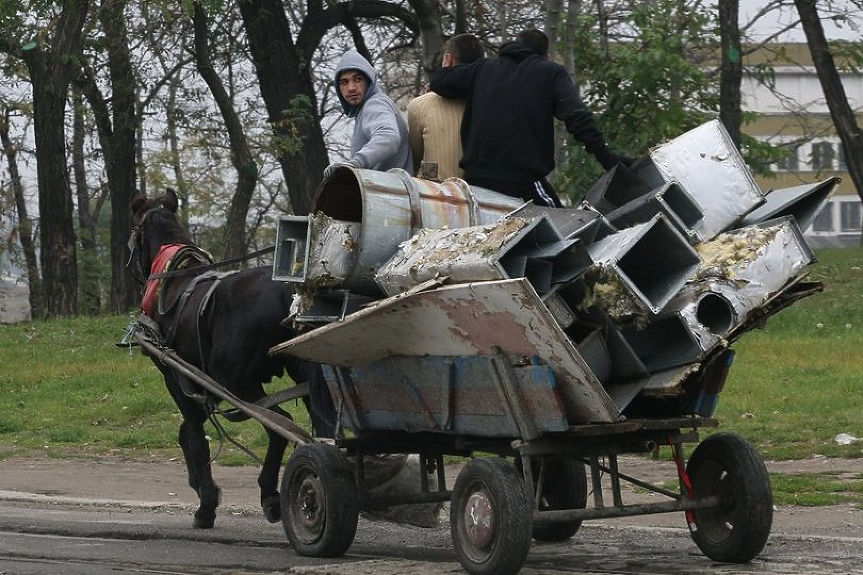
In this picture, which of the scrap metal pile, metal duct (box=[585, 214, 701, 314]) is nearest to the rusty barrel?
the scrap metal pile

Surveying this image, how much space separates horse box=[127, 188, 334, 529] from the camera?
9.48 m

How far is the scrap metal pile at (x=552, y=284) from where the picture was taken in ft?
20.5

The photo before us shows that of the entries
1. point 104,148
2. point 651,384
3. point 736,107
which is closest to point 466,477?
point 651,384

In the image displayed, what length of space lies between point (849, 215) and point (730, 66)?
60609mm

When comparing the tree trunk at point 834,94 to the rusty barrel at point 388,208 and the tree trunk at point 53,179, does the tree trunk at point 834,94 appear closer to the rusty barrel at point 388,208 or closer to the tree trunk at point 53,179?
the tree trunk at point 53,179

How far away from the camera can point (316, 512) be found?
26.3 ft

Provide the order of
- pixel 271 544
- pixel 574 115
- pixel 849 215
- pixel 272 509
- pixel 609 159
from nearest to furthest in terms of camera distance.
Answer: pixel 609 159 < pixel 574 115 < pixel 271 544 < pixel 272 509 < pixel 849 215

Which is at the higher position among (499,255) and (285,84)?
(285,84)

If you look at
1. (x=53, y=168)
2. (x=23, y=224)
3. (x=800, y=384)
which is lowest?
(x=800, y=384)

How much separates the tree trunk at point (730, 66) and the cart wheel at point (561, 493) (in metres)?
12.4

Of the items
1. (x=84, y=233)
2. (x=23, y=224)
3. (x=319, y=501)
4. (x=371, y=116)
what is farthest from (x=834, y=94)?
(x=84, y=233)

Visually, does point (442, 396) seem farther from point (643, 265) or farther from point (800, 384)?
point (800, 384)

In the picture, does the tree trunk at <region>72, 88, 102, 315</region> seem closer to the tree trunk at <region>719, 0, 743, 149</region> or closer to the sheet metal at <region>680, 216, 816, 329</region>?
the tree trunk at <region>719, 0, 743, 149</region>

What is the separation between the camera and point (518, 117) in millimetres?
7855
